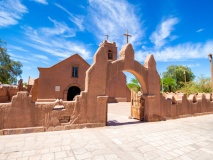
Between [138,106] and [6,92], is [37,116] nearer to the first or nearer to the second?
[138,106]

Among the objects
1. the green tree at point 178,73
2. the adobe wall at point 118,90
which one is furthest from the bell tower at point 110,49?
the green tree at point 178,73

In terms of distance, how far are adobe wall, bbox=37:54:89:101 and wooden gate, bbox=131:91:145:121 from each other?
1219 centimetres

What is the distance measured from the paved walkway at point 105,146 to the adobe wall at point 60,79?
13806 millimetres

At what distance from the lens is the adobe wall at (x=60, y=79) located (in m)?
18.2

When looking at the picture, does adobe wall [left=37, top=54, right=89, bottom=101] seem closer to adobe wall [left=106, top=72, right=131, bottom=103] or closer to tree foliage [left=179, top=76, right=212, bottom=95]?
adobe wall [left=106, top=72, right=131, bottom=103]

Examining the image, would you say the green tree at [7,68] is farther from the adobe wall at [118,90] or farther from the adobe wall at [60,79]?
the adobe wall at [118,90]

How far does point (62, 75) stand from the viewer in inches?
761

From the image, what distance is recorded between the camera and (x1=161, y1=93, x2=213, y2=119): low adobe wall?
908cm

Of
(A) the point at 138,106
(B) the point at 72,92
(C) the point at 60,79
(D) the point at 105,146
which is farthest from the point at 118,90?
(D) the point at 105,146

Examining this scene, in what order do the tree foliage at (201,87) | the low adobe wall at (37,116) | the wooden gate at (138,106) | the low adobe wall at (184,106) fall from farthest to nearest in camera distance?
the tree foliage at (201,87)
the low adobe wall at (184,106)
the wooden gate at (138,106)
the low adobe wall at (37,116)

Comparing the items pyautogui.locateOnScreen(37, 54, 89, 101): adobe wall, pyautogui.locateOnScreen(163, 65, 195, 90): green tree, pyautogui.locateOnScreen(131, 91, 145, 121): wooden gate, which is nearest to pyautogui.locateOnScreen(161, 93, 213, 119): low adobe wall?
pyautogui.locateOnScreen(131, 91, 145, 121): wooden gate

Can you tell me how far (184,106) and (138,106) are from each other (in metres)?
4.07

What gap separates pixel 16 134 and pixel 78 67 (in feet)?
51.4

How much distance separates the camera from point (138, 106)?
349 inches
